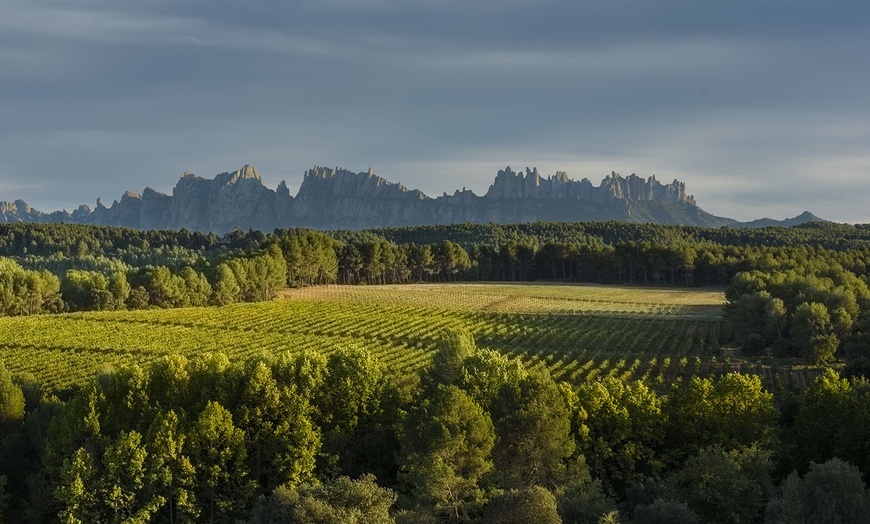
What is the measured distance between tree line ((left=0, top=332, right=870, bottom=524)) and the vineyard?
17514 mm

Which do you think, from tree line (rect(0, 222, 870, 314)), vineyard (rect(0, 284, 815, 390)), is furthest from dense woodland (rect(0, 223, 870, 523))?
tree line (rect(0, 222, 870, 314))

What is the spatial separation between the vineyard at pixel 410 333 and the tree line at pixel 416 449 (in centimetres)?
1751

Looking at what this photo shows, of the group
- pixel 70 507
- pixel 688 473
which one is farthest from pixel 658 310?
pixel 70 507

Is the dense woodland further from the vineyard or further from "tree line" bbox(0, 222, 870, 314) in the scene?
"tree line" bbox(0, 222, 870, 314)

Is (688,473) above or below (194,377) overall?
below

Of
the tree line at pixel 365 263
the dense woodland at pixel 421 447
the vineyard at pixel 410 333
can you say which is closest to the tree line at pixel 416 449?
the dense woodland at pixel 421 447

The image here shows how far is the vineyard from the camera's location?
58062mm

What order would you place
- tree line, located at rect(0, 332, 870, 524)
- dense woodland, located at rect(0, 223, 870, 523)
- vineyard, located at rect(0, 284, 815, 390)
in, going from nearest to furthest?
tree line, located at rect(0, 332, 870, 524), dense woodland, located at rect(0, 223, 870, 523), vineyard, located at rect(0, 284, 815, 390)

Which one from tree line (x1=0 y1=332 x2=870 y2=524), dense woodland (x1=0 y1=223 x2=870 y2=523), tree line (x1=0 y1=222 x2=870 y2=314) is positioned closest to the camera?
tree line (x1=0 y1=332 x2=870 y2=524)

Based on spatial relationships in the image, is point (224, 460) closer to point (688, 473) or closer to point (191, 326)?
point (688, 473)

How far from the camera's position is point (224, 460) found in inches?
1254

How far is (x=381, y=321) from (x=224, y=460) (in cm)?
5281

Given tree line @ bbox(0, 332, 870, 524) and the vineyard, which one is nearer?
tree line @ bbox(0, 332, 870, 524)

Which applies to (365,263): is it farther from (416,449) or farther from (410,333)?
(416,449)
